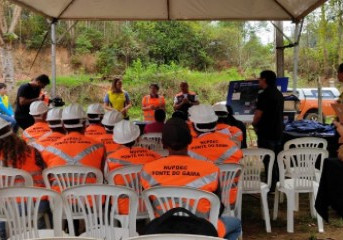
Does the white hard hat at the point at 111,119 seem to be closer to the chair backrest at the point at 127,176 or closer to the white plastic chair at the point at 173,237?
the chair backrest at the point at 127,176

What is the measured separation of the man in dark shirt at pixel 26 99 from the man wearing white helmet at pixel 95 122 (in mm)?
2249

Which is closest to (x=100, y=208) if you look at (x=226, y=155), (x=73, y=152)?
(x=73, y=152)

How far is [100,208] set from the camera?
9.67 feet

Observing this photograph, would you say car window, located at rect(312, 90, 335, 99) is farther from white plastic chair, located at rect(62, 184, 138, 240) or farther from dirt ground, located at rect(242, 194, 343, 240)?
white plastic chair, located at rect(62, 184, 138, 240)

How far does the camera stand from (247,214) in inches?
215

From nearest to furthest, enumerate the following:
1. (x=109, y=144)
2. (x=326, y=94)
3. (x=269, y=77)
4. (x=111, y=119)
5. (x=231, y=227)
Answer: (x=231, y=227) < (x=109, y=144) < (x=111, y=119) < (x=269, y=77) < (x=326, y=94)

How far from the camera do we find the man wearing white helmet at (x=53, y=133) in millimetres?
4113

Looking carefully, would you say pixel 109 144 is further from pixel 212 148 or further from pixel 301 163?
pixel 301 163

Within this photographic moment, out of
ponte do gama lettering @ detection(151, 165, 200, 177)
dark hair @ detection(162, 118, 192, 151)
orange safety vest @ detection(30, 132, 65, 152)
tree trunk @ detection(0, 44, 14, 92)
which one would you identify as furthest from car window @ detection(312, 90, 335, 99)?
ponte do gama lettering @ detection(151, 165, 200, 177)

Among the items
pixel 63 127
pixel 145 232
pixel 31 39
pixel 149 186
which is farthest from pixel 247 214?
pixel 31 39

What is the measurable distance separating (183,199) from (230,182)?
45.0 inches

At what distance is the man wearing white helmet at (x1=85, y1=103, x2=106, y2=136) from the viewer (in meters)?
4.99

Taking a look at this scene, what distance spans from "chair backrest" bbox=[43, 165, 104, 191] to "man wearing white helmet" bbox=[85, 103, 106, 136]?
140 centimetres

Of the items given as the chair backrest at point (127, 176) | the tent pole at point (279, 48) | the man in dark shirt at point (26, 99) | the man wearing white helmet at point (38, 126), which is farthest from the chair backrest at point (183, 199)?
the tent pole at point (279, 48)
